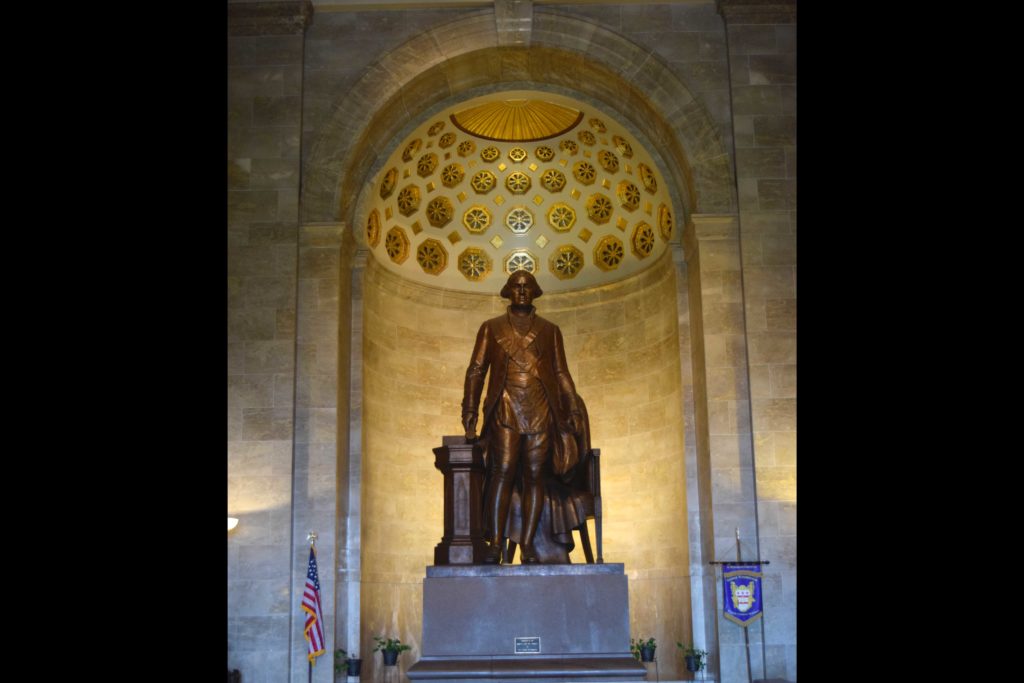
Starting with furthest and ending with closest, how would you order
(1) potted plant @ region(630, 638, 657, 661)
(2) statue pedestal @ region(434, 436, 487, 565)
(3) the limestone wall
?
(1) potted plant @ region(630, 638, 657, 661) < (3) the limestone wall < (2) statue pedestal @ region(434, 436, 487, 565)

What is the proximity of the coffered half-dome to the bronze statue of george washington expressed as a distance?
5.32 metres

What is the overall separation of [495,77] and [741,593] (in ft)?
24.2

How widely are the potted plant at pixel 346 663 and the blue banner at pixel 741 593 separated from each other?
13.7 ft

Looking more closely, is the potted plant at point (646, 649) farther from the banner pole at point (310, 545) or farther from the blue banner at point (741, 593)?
the banner pole at point (310, 545)

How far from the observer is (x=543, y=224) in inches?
656

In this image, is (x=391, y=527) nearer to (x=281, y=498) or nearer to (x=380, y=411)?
(x=380, y=411)

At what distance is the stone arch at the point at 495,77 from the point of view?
43.6 feet

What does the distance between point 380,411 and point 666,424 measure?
4.05 m

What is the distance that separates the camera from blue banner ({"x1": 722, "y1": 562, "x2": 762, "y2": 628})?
11352mm

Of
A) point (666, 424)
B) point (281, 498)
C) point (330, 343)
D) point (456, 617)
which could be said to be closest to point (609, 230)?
point (666, 424)

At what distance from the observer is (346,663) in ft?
40.0

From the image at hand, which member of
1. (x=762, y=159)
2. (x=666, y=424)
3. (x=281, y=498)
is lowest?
(x=281, y=498)

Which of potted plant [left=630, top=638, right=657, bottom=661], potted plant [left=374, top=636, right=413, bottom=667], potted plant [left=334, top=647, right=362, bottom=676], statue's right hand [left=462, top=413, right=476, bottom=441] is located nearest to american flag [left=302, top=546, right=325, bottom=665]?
potted plant [left=334, top=647, right=362, bottom=676]

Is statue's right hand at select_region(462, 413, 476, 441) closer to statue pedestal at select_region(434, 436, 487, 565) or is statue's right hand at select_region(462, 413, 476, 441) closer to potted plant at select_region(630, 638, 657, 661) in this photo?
statue pedestal at select_region(434, 436, 487, 565)
